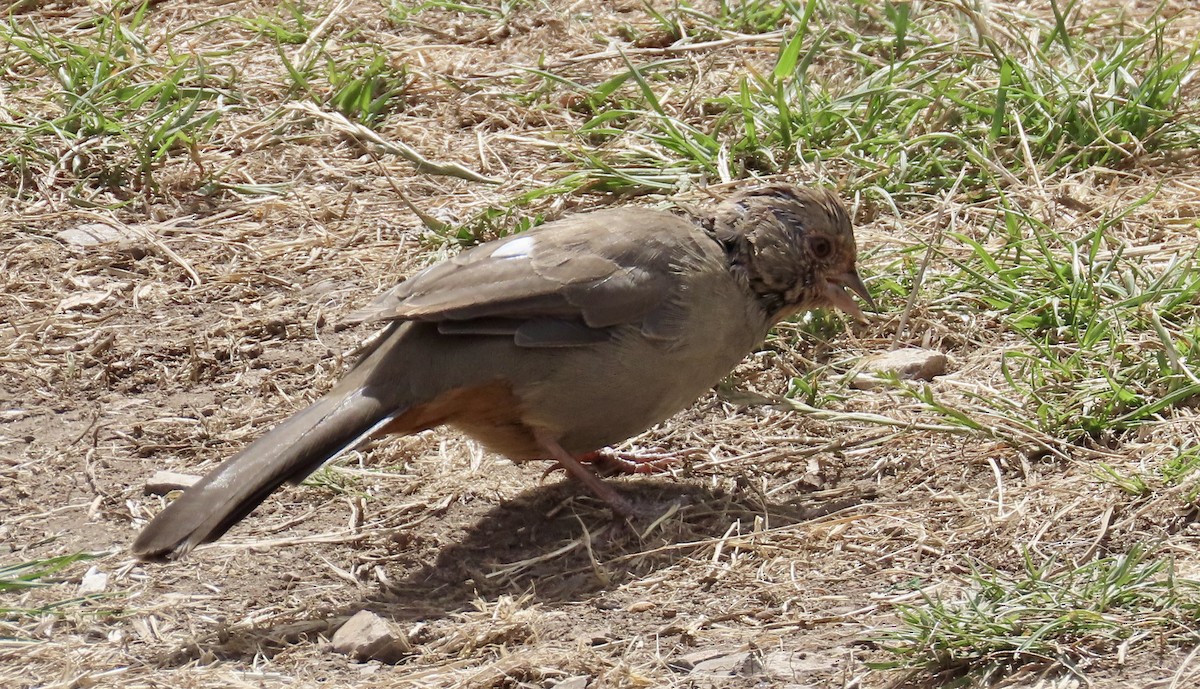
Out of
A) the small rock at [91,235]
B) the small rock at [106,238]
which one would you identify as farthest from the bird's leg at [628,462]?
the small rock at [91,235]

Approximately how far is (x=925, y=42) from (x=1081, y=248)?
1656 mm

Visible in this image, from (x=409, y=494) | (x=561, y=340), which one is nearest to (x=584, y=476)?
(x=561, y=340)

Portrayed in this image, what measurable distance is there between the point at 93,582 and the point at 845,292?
2.54 meters

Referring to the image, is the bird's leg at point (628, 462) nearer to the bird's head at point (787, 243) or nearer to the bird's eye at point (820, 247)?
the bird's head at point (787, 243)

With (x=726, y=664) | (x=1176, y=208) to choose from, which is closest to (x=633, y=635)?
(x=726, y=664)

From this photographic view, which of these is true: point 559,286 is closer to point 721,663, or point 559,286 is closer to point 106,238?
point 721,663

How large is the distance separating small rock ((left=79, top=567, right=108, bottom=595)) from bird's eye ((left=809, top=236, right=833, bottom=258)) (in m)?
2.38

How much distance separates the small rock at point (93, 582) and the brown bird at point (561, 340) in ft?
1.90

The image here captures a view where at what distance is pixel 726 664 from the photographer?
141 inches

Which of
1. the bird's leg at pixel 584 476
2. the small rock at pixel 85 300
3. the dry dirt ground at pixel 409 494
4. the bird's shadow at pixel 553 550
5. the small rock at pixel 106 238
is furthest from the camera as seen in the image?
the small rock at pixel 106 238

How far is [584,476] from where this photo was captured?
15.1ft

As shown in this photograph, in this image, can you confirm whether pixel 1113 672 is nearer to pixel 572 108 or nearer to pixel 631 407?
pixel 631 407

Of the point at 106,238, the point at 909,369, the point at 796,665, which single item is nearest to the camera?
the point at 796,665

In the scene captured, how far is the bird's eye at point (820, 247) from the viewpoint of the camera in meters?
4.93
